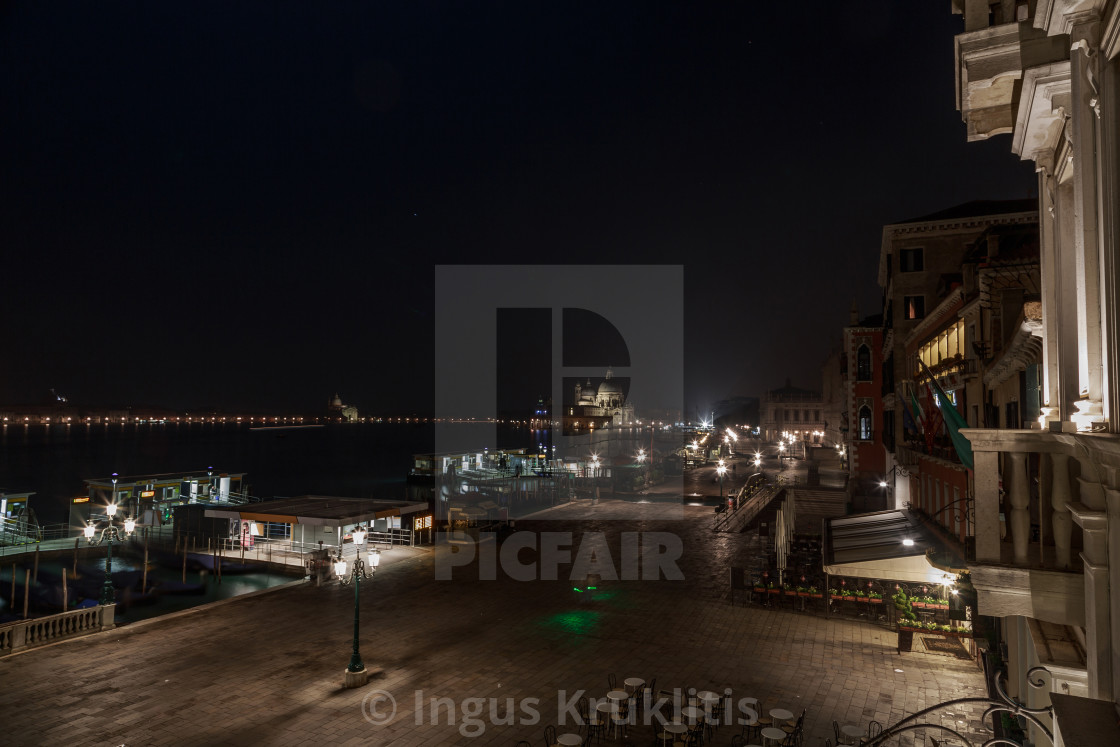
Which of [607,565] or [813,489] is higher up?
[813,489]

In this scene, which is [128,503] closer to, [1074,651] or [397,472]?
[1074,651]

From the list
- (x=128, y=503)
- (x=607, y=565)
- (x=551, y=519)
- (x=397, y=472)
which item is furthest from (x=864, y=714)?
(x=397, y=472)

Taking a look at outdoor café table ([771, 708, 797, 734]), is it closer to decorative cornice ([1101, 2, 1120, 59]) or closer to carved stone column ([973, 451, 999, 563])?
carved stone column ([973, 451, 999, 563])

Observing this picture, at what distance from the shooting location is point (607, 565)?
23547 millimetres

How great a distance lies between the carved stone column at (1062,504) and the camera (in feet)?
18.1

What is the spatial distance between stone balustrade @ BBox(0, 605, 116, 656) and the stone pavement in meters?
0.51

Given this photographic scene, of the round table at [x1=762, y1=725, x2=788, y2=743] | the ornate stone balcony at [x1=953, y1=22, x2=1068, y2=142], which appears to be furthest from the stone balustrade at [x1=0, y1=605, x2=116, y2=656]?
the ornate stone balcony at [x1=953, y1=22, x2=1068, y2=142]

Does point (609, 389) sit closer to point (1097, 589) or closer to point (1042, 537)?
point (1042, 537)

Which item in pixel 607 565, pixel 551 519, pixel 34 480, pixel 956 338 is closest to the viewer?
pixel 956 338

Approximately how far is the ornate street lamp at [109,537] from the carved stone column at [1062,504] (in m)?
20.0

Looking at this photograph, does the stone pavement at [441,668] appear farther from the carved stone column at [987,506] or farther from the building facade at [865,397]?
the building facade at [865,397]

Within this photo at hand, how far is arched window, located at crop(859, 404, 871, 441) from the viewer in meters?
36.5

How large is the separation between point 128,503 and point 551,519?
25638mm

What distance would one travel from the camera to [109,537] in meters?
18.1
